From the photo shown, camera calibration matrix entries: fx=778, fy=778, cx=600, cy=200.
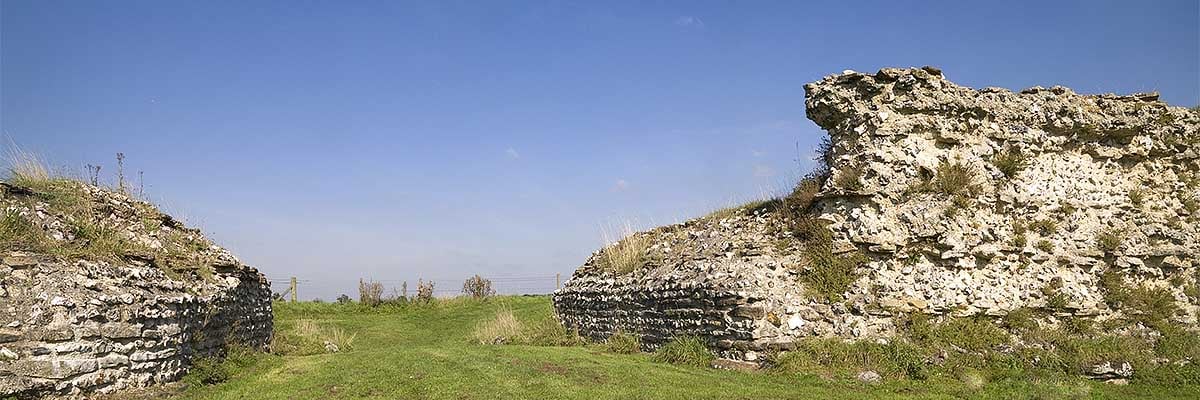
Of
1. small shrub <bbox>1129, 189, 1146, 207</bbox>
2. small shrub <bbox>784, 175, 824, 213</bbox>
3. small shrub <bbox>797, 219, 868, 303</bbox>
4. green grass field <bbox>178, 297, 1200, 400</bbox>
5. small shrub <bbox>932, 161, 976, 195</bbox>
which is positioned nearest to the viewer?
green grass field <bbox>178, 297, 1200, 400</bbox>

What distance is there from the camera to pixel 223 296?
13.6 meters

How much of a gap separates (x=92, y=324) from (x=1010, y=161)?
14.8 metres

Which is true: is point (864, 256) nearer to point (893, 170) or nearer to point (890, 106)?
point (893, 170)

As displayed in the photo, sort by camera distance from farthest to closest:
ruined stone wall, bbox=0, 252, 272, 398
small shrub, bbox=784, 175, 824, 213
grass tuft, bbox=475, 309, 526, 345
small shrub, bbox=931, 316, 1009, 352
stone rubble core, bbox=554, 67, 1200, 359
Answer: grass tuft, bbox=475, 309, 526, 345 < small shrub, bbox=784, 175, 824, 213 < stone rubble core, bbox=554, 67, 1200, 359 < small shrub, bbox=931, 316, 1009, 352 < ruined stone wall, bbox=0, 252, 272, 398

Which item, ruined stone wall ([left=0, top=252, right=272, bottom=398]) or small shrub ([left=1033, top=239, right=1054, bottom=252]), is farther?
small shrub ([left=1033, top=239, right=1054, bottom=252])

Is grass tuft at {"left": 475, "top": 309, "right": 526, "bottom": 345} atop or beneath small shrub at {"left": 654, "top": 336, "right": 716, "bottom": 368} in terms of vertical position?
atop

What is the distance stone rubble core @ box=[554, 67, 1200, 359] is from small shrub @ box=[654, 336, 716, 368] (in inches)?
10.6

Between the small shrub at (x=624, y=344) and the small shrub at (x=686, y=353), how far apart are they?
1.34 meters

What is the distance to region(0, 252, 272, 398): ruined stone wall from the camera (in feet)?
31.7

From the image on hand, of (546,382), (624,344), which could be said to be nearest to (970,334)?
(624,344)

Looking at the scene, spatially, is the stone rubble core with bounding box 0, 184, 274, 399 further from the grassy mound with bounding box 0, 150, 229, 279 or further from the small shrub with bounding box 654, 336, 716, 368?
the small shrub with bounding box 654, 336, 716, 368

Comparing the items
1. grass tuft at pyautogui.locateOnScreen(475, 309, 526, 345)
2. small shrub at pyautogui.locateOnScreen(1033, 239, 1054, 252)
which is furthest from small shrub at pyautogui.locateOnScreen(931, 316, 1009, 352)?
grass tuft at pyautogui.locateOnScreen(475, 309, 526, 345)

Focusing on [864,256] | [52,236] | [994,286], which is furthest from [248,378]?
[994,286]

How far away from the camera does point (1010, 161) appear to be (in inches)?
554
